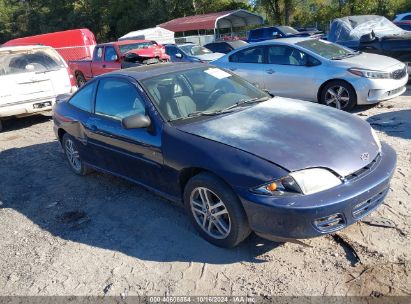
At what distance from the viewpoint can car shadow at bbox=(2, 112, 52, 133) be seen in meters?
9.24

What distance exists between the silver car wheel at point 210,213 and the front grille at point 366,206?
0.97m

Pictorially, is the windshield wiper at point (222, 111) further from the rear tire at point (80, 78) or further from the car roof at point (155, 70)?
the rear tire at point (80, 78)

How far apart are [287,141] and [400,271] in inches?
49.8

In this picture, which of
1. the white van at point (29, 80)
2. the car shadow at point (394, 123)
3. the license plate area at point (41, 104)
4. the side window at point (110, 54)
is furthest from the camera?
the side window at point (110, 54)

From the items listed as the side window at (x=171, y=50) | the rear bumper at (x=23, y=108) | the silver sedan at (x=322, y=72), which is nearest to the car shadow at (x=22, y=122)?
the rear bumper at (x=23, y=108)

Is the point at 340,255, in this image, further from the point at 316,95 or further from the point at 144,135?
the point at 316,95

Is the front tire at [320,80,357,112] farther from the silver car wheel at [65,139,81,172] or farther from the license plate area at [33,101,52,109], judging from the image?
the license plate area at [33,101,52,109]

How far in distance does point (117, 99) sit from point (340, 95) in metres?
4.48

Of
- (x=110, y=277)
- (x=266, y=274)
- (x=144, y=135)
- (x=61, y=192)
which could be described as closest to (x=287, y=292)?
(x=266, y=274)

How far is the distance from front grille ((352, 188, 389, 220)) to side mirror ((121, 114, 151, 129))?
1.96 meters

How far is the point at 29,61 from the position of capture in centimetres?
881

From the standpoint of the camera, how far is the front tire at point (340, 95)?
7.27m

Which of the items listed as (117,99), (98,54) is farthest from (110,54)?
(117,99)

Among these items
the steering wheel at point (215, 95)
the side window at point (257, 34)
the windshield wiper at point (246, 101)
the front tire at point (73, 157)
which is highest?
the steering wheel at point (215, 95)
